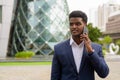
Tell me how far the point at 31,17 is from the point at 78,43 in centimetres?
3498

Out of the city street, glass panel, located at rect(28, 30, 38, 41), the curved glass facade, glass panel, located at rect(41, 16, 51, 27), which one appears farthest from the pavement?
glass panel, located at rect(41, 16, 51, 27)

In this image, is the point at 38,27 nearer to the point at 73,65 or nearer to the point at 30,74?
the point at 30,74

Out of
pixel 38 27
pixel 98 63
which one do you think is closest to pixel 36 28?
pixel 38 27

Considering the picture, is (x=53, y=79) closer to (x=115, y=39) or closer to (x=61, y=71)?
(x=61, y=71)

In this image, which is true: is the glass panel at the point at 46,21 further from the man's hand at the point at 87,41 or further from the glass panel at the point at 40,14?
the man's hand at the point at 87,41

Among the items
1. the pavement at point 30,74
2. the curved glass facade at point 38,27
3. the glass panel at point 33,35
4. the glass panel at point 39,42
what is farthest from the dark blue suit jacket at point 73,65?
the glass panel at point 33,35

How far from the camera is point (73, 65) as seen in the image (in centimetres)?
316

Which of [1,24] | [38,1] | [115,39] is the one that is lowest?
[115,39]

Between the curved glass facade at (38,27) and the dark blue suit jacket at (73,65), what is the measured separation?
111 feet

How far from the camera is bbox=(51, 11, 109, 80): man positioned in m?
3.12

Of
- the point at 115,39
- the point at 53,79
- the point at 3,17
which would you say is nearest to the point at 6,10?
the point at 3,17

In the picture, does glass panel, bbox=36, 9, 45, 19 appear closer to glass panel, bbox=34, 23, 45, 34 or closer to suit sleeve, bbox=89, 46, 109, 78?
glass panel, bbox=34, 23, 45, 34

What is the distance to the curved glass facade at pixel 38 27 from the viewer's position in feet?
123

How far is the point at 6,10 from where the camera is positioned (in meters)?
35.9
